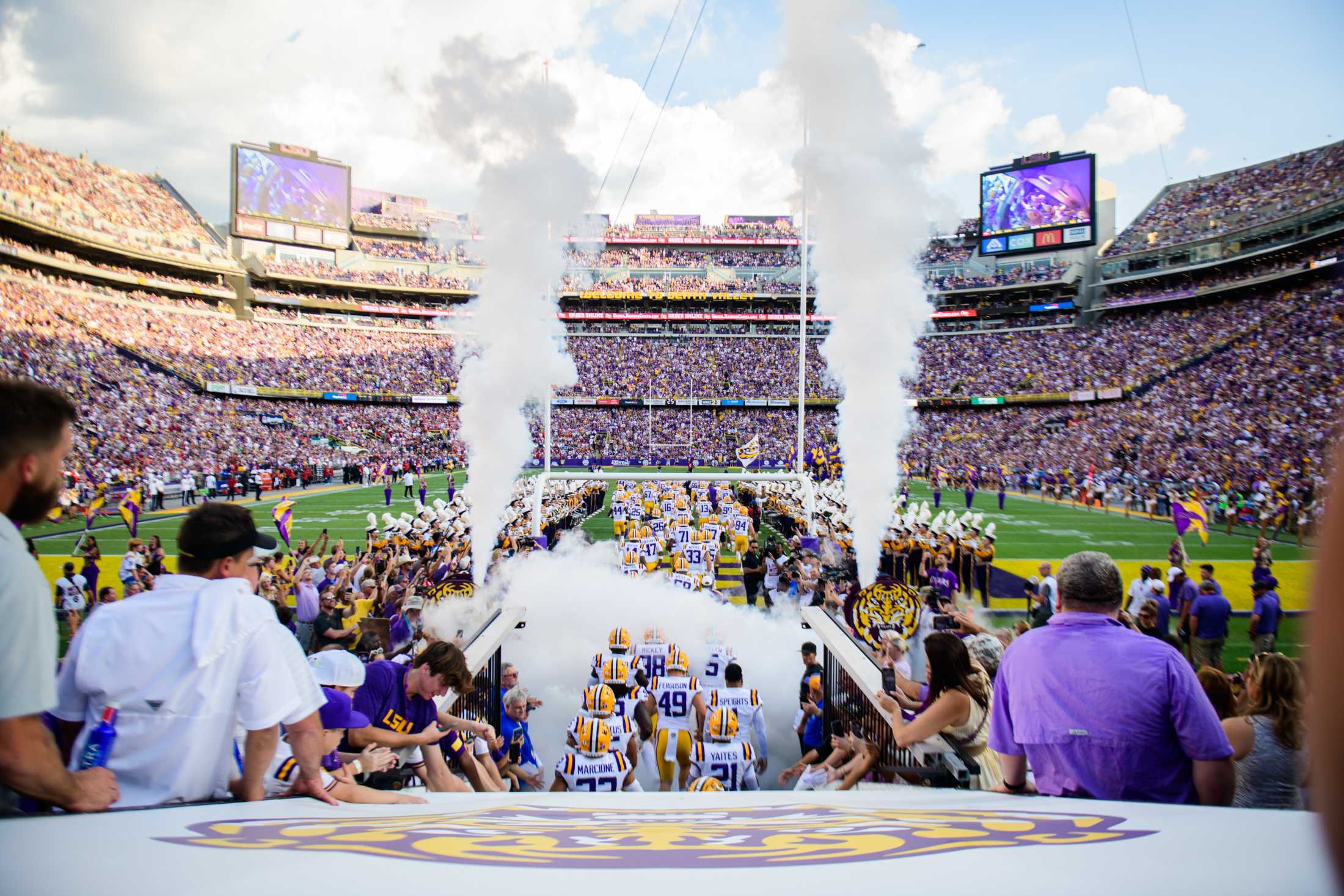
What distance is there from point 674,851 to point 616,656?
5525 millimetres

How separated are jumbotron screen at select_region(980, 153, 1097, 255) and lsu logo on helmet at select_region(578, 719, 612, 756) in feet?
202

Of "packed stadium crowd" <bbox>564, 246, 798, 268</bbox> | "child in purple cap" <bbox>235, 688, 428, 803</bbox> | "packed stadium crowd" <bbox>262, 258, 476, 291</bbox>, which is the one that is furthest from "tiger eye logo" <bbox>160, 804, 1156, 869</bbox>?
"packed stadium crowd" <bbox>564, 246, 798, 268</bbox>

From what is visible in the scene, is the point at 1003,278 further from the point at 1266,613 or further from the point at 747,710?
the point at 747,710

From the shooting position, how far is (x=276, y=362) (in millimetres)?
48375

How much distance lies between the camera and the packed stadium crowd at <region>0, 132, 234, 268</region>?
41531 mm

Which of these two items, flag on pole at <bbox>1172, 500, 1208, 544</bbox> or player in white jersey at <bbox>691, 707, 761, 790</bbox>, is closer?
player in white jersey at <bbox>691, 707, 761, 790</bbox>

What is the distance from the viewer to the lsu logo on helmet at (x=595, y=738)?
4.58 metres

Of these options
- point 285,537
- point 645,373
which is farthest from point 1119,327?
point 285,537

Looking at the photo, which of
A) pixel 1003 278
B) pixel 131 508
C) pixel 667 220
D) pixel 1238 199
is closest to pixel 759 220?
pixel 667 220

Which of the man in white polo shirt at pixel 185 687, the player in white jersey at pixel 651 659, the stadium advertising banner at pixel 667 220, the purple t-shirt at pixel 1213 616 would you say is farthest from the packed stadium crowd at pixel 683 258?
the man in white polo shirt at pixel 185 687

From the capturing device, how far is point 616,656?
268 inches

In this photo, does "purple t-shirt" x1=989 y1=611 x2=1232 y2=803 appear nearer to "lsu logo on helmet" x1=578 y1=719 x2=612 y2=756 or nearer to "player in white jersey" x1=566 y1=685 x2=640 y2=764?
"lsu logo on helmet" x1=578 y1=719 x2=612 y2=756

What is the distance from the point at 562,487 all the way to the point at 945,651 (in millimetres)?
21217

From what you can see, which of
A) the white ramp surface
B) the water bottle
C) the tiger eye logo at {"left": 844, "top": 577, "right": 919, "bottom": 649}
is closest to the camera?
the white ramp surface
